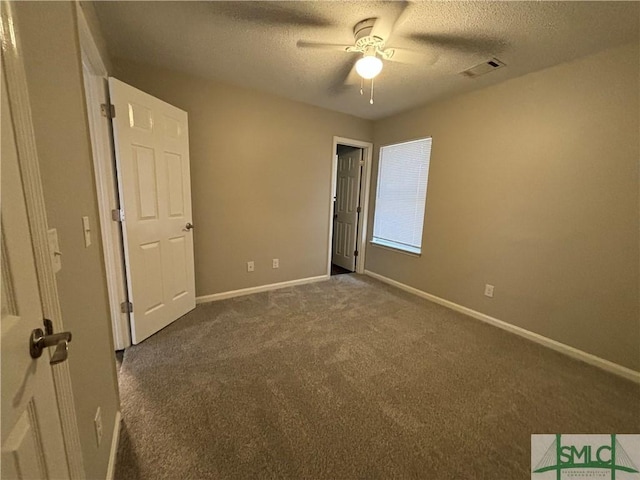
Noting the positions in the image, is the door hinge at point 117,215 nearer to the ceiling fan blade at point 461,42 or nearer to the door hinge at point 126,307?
the door hinge at point 126,307

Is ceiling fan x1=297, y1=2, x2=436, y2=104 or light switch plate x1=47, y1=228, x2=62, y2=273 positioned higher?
ceiling fan x1=297, y1=2, x2=436, y2=104

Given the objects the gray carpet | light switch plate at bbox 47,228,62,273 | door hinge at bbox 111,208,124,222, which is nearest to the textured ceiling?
door hinge at bbox 111,208,124,222

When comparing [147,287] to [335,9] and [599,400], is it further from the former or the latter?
[599,400]

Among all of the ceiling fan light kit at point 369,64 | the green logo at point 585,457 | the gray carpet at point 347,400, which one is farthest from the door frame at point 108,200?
the green logo at point 585,457

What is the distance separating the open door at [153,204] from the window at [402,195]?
2.50m

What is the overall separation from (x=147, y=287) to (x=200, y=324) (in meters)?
0.57

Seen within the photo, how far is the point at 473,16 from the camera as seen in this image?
1.64m

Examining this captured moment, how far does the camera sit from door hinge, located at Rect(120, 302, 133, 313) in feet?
6.92

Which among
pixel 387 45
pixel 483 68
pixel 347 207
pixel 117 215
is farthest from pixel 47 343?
pixel 347 207

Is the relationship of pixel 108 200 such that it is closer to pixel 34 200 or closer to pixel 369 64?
pixel 34 200

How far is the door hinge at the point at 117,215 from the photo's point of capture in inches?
78.2

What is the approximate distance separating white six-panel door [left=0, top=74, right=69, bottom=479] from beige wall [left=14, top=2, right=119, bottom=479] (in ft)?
1.03

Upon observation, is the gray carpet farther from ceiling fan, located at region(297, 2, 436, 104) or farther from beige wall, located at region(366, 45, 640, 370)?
ceiling fan, located at region(297, 2, 436, 104)

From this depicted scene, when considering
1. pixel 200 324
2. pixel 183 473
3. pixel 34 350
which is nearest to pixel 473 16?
pixel 34 350
